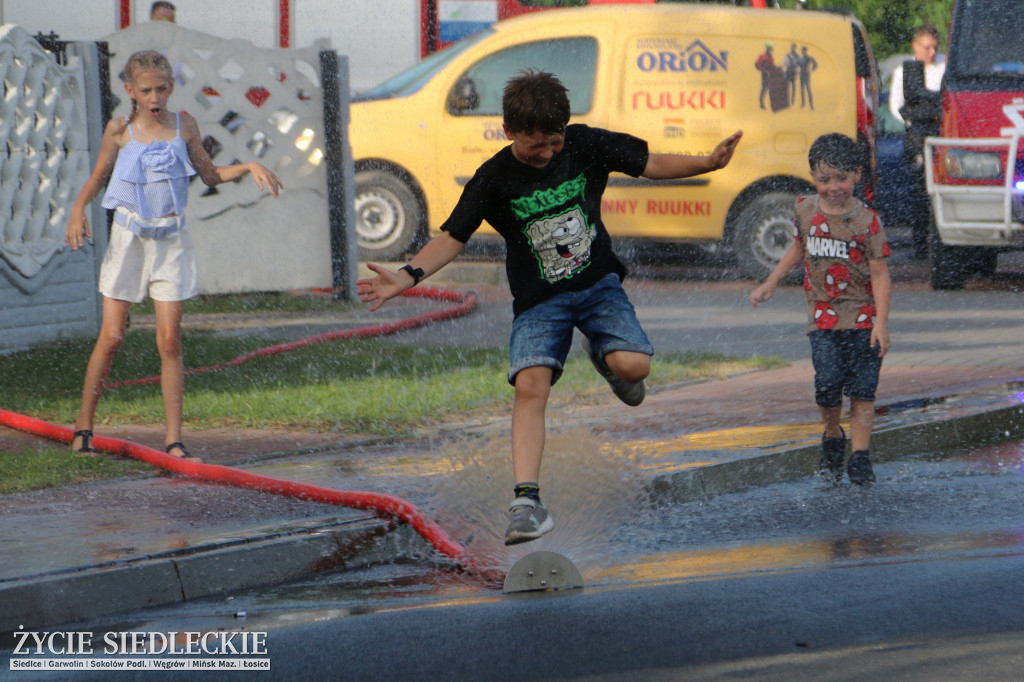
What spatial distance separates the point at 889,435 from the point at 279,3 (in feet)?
33.0

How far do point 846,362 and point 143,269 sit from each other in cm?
307

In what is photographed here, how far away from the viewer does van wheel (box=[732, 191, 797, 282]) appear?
13070mm

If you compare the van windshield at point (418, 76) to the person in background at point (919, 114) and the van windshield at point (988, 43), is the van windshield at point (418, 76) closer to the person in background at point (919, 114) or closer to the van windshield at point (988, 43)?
the person in background at point (919, 114)

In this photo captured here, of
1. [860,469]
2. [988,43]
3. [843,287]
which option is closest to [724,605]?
[860,469]

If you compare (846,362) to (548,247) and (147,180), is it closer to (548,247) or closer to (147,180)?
(548,247)

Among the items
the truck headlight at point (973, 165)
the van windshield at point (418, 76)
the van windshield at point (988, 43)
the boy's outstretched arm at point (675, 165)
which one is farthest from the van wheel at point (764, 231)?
the boy's outstretched arm at point (675, 165)

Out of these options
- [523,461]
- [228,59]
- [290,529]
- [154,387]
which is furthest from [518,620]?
[228,59]

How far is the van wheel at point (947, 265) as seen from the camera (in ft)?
41.8

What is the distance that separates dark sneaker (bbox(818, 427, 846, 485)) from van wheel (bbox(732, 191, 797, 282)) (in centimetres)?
692

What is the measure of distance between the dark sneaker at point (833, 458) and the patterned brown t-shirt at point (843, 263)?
523 millimetres

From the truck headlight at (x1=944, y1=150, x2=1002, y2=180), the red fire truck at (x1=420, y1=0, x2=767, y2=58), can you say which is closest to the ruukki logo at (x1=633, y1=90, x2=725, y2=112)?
the truck headlight at (x1=944, y1=150, x2=1002, y2=180)

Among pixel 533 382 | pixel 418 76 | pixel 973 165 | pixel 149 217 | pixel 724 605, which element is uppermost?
pixel 418 76

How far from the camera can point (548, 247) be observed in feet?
A: 16.3

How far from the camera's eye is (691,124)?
13.0 m
